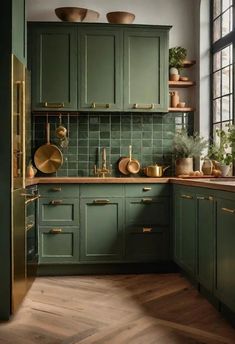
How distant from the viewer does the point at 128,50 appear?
4547 millimetres

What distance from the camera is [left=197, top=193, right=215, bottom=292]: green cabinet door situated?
3123 millimetres

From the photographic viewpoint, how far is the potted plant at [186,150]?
186 inches

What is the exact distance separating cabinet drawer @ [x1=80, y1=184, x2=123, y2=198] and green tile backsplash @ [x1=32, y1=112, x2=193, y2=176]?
58 centimetres

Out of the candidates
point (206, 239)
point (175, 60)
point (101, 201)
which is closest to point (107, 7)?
point (175, 60)

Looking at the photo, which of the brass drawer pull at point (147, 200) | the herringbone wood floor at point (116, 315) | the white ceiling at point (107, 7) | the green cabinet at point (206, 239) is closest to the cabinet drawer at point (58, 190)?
the brass drawer pull at point (147, 200)

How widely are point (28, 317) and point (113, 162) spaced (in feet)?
7.14

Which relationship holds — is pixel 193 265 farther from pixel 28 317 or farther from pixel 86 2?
pixel 86 2

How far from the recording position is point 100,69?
178 inches

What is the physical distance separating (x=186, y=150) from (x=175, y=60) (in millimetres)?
922

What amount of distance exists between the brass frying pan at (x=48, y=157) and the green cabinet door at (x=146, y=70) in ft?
2.76

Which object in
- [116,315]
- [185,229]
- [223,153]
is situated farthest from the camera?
[223,153]

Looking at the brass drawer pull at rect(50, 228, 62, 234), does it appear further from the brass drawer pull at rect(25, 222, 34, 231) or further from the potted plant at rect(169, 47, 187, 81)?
the potted plant at rect(169, 47, 187, 81)

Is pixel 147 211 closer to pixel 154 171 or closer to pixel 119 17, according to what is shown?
pixel 154 171

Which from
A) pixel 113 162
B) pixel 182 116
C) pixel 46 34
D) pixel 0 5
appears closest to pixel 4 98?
pixel 0 5
